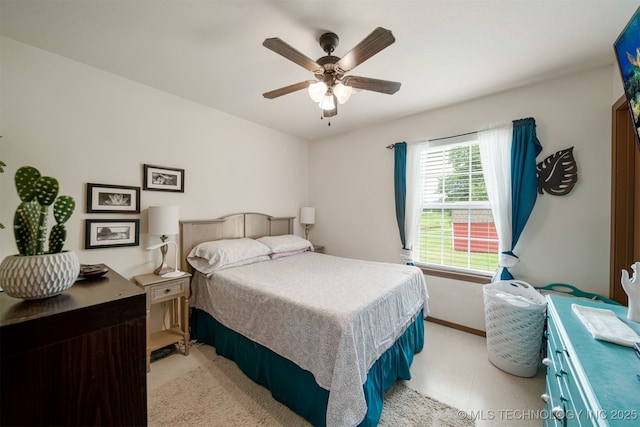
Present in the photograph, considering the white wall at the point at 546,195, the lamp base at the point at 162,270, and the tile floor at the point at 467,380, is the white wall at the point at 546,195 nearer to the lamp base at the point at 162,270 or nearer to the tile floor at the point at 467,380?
the tile floor at the point at 467,380

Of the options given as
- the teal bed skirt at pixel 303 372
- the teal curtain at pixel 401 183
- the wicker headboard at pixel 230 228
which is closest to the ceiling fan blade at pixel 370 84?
the teal curtain at pixel 401 183

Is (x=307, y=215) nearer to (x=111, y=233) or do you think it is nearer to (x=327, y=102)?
(x=327, y=102)

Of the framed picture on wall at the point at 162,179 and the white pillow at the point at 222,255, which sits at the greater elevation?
the framed picture on wall at the point at 162,179

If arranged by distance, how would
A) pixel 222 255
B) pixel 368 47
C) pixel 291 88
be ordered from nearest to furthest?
pixel 368 47
pixel 291 88
pixel 222 255

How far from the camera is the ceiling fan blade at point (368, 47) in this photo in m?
1.25

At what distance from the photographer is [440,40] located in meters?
1.72

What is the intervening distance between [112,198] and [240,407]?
2.11 meters

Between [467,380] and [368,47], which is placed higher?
[368,47]

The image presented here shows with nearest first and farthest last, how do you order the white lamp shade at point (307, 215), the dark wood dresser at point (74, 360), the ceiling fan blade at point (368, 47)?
1. the dark wood dresser at point (74, 360)
2. the ceiling fan blade at point (368, 47)
3. the white lamp shade at point (307, 215)

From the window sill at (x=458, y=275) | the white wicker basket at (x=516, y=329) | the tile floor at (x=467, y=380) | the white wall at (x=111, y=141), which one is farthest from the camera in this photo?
the window sill at (x=458, y=275)

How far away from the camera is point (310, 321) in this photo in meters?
1.49

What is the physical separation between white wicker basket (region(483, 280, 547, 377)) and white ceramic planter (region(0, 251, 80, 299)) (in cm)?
282

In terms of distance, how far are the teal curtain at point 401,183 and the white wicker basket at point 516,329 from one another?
3.83ft

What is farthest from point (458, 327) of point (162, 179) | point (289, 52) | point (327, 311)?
point (162, 179)
